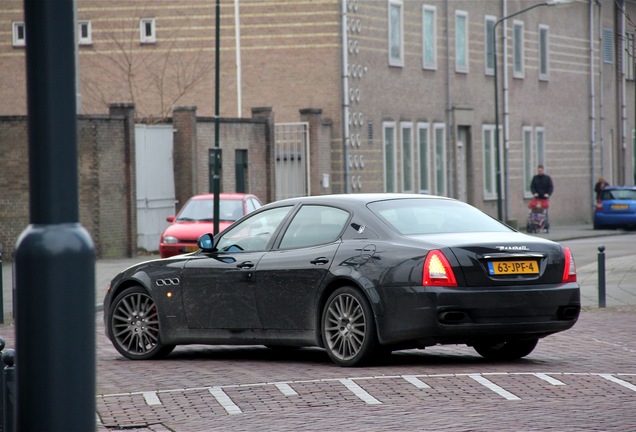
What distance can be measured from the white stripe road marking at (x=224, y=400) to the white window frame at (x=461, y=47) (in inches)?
1449

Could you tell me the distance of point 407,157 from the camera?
43312mm

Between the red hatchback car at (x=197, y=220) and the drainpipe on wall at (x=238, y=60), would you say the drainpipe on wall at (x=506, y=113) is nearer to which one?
the drainpipe on wall at (x=238, y=60)

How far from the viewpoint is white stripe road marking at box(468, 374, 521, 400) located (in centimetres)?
916

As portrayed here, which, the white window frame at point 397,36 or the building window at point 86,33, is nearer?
the building window at point 86,33

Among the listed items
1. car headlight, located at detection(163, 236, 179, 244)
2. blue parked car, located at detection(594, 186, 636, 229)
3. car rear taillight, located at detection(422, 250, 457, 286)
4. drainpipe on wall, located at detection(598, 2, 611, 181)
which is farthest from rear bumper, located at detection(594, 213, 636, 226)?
car rear taillight, located at detection(422, 250, 457, 286)

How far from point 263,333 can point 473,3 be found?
36.7 m

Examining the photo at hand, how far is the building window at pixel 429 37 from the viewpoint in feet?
144

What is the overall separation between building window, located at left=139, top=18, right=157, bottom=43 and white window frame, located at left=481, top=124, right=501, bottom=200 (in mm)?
12615

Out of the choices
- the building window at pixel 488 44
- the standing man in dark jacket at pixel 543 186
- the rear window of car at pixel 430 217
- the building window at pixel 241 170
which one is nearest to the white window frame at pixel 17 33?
the building window at pixel 241 170

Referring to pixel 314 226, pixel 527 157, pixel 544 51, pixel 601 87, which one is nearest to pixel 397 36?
pixel 527 157

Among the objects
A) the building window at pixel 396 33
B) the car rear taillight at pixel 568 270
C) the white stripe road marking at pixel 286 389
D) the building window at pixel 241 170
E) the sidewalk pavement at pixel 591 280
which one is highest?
the building window at pixel 396 33

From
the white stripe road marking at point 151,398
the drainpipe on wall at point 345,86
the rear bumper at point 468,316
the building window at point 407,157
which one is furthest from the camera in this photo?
the building window at point 407,157

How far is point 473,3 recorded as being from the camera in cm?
4691

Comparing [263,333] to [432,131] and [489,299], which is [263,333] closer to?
[489,299]
